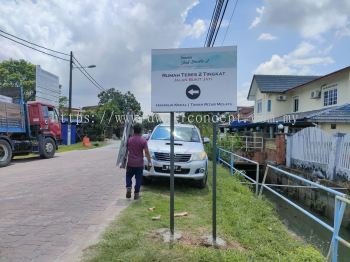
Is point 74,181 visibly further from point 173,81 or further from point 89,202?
point 173,81

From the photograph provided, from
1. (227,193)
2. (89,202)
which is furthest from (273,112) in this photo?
(89,202)

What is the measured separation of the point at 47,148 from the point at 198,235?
603 inches

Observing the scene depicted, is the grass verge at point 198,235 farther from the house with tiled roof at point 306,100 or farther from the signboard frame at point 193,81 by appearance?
the house with tiled roof at point 306,100

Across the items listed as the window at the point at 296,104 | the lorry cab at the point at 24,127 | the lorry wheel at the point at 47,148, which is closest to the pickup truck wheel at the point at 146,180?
the lorry cab at the point at 24,127

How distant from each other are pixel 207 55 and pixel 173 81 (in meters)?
0.63

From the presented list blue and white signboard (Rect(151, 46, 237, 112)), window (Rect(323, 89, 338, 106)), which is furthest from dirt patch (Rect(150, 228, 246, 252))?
window (Rect(323, 89, 338, 106))

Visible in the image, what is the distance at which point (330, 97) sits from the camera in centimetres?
2362

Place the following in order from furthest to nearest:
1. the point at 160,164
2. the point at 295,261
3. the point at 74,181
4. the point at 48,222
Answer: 1. the point at 74,181
2. the point at 160,164
3. the point at 48,222
4. the point at 295,261

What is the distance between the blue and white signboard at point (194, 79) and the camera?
5156 mm

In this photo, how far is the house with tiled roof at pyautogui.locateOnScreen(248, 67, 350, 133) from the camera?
19.8 meters

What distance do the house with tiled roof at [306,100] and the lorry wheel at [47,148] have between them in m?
14.4

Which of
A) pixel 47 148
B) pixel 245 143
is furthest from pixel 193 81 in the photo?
pixel 245 143

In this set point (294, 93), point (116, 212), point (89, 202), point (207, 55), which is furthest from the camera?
point (294, 93)

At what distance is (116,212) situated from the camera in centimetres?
676
